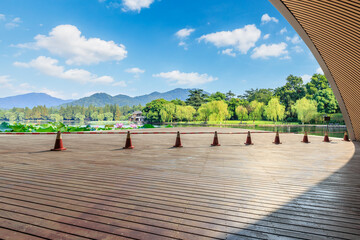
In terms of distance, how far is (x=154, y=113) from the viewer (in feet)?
266

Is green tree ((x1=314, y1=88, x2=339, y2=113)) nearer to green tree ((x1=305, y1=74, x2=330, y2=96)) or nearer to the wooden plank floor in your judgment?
green tree ((x1=305, y1=74, x2=330, y2=96))

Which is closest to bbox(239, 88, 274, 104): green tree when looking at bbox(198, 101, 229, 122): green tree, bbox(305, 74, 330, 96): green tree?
bbox(305, 74, 330, 96): green tree

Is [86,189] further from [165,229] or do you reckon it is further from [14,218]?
[165,229]

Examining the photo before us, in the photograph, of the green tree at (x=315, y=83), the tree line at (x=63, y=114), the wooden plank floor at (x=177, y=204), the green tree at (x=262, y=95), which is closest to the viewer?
the wooden plank floor at (x=177, y=204)

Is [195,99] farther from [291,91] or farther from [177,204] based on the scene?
[177,204]

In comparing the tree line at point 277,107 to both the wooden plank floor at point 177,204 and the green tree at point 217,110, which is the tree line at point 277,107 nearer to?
the green tree at point 217,110

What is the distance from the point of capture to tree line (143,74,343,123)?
176 feet

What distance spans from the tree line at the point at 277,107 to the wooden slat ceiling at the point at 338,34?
43014 mm

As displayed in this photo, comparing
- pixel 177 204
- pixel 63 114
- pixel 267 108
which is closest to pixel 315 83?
pixel 267 108

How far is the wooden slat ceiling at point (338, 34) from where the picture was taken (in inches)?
297

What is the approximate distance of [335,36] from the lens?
905 cm

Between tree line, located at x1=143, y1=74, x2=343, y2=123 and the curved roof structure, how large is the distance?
4258 cm

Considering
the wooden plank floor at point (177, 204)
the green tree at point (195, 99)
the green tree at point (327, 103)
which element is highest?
the green tree at point (195, 99)

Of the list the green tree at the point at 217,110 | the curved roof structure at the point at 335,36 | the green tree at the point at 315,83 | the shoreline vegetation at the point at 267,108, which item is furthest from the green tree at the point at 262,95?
the curved roof structure at the point at 335,36
